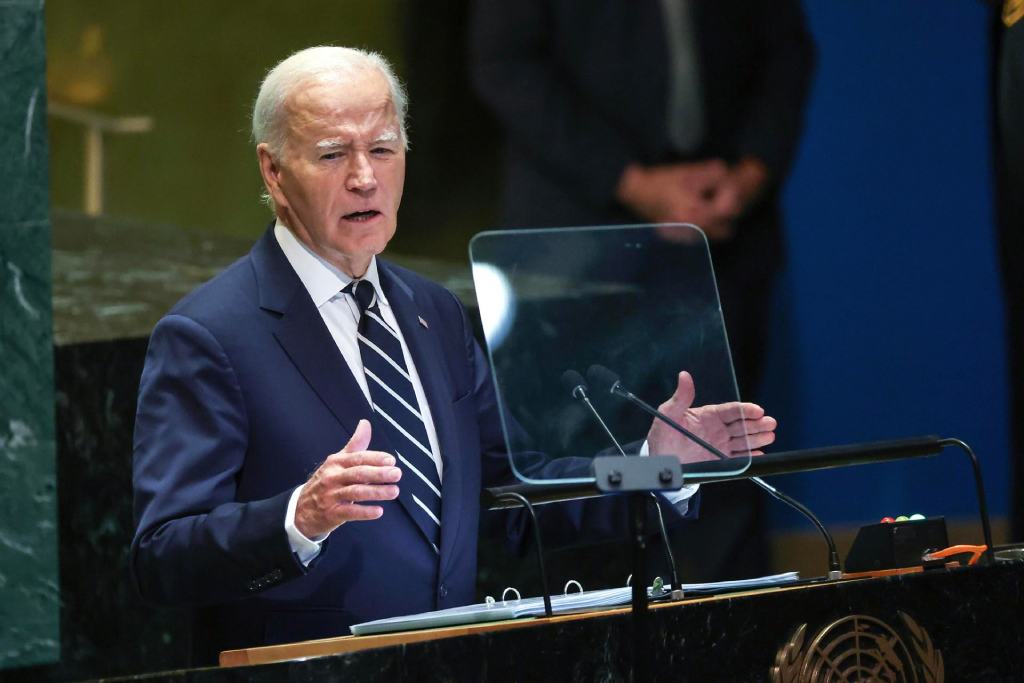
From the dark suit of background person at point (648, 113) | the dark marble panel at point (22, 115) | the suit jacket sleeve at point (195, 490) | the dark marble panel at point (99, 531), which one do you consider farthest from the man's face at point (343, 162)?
the dark suit of background person at point (648, 113)

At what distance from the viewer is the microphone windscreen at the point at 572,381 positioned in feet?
5.62

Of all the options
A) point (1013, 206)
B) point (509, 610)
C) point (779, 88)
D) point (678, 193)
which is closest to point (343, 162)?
point (509, 610)

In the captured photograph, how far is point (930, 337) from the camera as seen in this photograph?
162 inches

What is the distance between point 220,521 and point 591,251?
1.99 ft

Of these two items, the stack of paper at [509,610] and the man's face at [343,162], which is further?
the man's face at [343,162]

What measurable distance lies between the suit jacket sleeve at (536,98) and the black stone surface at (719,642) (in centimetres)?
235

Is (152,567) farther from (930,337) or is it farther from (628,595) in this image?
(930,337)

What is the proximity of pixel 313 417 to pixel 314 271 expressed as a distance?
0.85 ft

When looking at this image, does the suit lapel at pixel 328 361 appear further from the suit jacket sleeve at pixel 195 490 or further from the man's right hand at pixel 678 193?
the man's right hand at pixel 678 193

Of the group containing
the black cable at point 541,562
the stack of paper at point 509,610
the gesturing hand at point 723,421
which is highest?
the gesturing hand at point 723,421

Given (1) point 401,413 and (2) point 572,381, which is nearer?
(2) point 572,381

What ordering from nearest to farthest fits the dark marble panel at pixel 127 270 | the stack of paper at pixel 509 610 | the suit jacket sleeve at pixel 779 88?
the stack of paper at pixel 509 610
the dark marble panel at pixel 127 270
the suit jacket sleeve at pixel 779 88

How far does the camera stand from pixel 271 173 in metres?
2.18

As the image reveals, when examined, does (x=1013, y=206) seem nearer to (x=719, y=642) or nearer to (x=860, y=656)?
(x=860, y=656)
